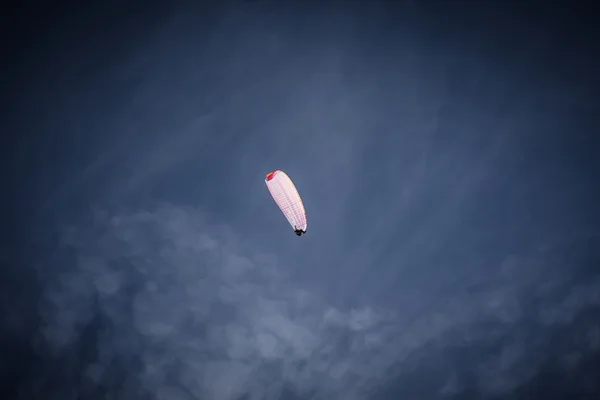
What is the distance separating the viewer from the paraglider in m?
35.1

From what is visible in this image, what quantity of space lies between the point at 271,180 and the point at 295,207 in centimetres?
447

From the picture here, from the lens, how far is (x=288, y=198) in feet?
116

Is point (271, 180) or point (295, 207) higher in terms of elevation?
point (271, 180)

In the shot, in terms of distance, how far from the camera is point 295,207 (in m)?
35.2

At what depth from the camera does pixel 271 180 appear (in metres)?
35.8

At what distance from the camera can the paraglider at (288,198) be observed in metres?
35.1
